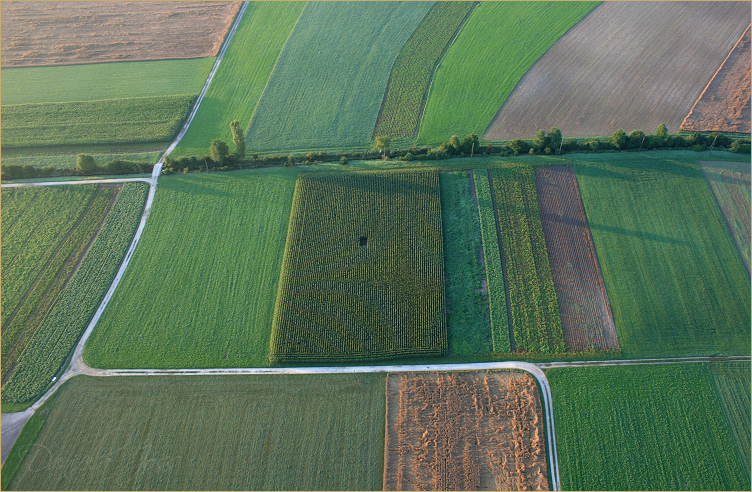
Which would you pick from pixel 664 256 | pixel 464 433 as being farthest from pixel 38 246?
pixel 664 256

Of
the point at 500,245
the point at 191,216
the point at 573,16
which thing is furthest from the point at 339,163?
the point at 573,16

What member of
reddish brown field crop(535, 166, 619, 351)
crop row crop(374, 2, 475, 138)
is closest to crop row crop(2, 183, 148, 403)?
crop row crop(374, 2, 475, 138)


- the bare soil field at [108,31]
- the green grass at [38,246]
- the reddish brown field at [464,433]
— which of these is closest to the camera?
the reddish brown field at [464,433]

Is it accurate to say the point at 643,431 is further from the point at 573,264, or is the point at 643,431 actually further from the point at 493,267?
the point at 493,267

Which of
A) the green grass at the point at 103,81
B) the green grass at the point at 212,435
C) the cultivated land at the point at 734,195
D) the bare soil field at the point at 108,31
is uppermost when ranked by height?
the bare soil field at the point at 108,31

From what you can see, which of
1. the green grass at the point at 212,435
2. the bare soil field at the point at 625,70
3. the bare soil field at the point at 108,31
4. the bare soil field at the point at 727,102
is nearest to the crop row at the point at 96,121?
the bare soil field at the point at 108,31

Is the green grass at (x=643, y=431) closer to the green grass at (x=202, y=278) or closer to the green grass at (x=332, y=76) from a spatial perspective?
the green grass at (x=202, y=278)
